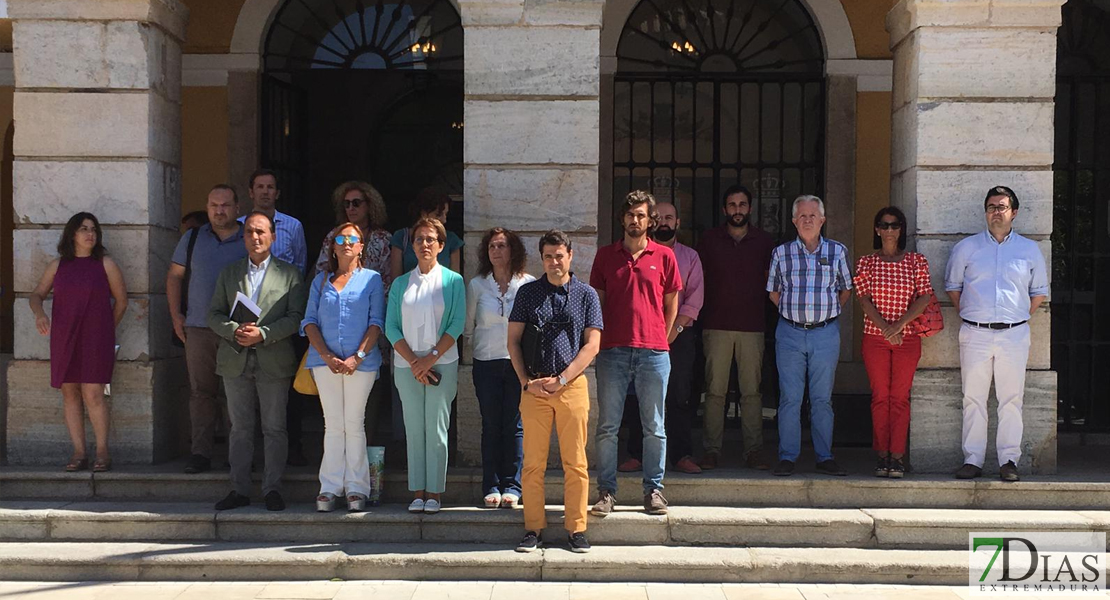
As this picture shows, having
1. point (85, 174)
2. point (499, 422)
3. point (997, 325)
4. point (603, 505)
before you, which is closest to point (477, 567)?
point (603, 505)

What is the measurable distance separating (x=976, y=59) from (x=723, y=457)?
3.19 m

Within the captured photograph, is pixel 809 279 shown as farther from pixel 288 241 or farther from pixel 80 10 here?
pixel 80 10

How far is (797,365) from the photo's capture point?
696 cm

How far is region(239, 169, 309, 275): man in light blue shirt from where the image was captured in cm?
704

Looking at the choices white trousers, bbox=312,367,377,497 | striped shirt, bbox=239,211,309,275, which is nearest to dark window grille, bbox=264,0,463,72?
striped shirt, bbox=239,211,309,275

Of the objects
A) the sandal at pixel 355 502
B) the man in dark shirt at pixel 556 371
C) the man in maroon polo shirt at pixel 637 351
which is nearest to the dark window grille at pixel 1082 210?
the man in maroon polo shirt at pixel 637 351

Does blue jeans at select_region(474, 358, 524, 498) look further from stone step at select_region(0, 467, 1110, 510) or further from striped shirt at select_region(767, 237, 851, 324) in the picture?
striped shirt at select_region(767, 237, 851, 324)

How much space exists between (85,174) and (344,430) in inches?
102

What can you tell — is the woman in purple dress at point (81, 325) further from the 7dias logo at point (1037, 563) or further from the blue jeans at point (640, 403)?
the 7dias logo at point (1037, 563)

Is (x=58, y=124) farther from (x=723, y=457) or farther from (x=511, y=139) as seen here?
(x=723, y=457)

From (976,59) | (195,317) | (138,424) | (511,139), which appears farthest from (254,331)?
(976,59)

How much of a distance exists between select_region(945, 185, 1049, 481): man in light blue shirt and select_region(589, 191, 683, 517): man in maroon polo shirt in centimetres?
194

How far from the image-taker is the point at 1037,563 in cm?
606

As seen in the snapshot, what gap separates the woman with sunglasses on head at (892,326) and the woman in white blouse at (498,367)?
89.3 inches
